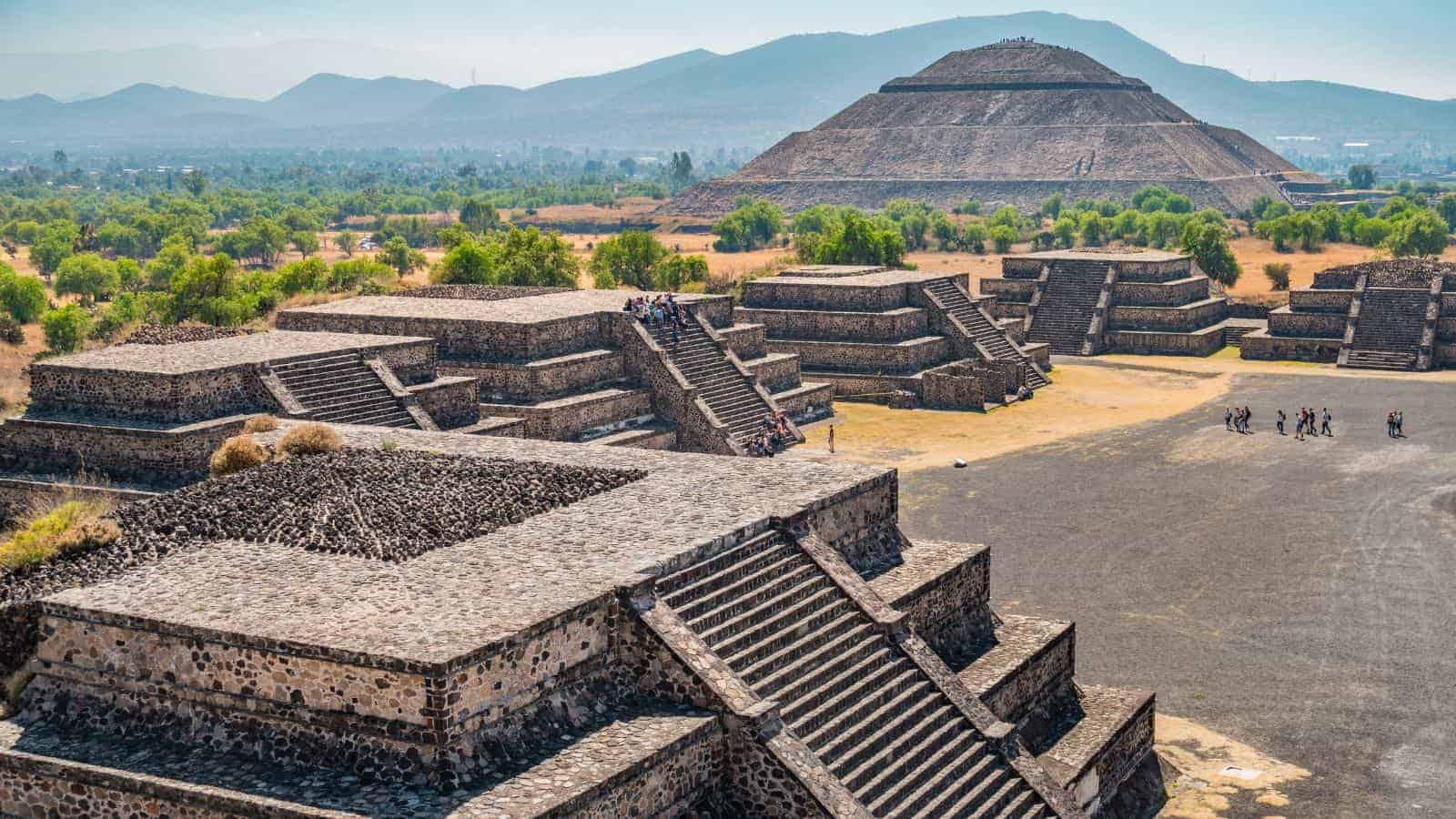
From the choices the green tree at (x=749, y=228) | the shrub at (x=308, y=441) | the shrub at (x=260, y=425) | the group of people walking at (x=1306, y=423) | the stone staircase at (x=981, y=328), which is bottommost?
the green tree at (x=749, y=228)

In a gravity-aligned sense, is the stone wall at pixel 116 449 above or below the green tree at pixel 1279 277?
above

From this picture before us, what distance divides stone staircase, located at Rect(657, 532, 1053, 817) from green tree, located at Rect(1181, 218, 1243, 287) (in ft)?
214

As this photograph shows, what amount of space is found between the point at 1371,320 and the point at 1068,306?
40.0 feet

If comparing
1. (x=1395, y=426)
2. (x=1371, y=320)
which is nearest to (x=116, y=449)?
(x=1395, y=426)

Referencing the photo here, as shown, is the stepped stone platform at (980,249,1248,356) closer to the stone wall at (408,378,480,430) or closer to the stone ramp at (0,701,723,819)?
the stone wall at (408,378,480,430)

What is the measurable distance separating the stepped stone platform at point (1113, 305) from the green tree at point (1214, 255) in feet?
30.3

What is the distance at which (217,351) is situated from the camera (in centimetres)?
3206

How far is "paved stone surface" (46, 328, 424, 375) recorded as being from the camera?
29578 mm

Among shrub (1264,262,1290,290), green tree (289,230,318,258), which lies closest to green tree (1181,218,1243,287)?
shrub (1264,262,1290,290)

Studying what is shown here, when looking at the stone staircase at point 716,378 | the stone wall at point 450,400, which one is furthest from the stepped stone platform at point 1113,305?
the stone wall at point 450,400

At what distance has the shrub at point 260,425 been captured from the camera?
26.0 m

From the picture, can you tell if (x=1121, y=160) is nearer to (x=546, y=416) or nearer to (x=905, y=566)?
(x=546, y=416)

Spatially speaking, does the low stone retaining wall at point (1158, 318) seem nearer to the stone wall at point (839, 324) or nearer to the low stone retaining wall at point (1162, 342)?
the low stone retaining wall at point (1162, 342)

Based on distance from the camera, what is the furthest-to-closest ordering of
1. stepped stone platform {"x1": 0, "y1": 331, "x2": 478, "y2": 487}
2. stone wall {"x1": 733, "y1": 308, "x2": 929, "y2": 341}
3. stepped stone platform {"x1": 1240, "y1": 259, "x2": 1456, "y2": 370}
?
stepped stone platform {"x1": 1240, "y1": 259, "x2": 1456, "y2": 370}, stone wall {"x1": 733, "y1": 308, "x2": 929, "y2": 341}, stepped stone platform {"x1": 0, "y1": 331, "x2": 478, "y2": 487}
